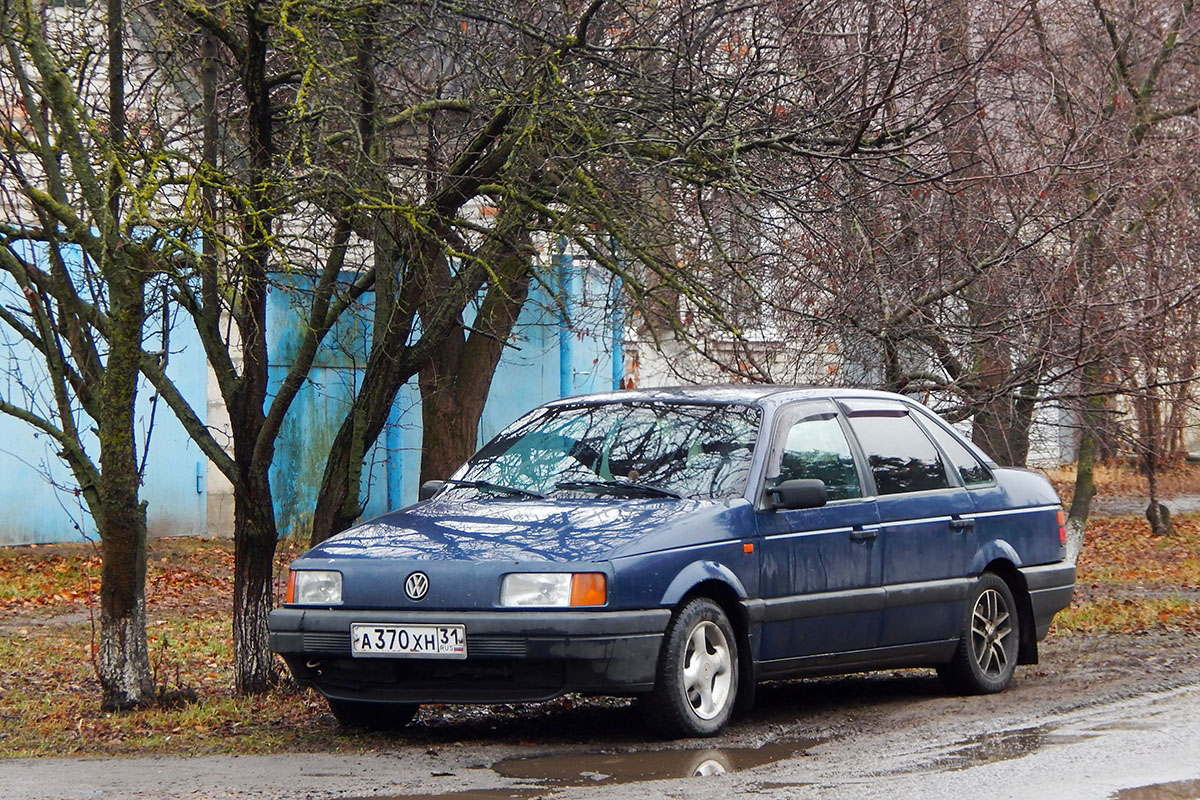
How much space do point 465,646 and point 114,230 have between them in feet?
8.24

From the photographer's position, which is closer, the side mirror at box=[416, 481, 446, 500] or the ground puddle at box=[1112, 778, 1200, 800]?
the ground puddle at box=[1112, 778, 1200, 800]

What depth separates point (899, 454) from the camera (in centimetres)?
888

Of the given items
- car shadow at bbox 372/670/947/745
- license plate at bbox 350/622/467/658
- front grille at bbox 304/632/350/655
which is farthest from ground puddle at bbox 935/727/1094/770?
front grille at bbox 304/632/350/655

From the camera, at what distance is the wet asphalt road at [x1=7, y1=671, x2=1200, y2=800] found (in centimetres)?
594

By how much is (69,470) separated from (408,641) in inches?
495

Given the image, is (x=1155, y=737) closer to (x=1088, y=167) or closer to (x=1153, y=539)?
(x=1088, y=167)

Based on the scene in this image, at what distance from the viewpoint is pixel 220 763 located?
674 centimetres

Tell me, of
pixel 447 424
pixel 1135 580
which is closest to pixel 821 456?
pixel 447 424

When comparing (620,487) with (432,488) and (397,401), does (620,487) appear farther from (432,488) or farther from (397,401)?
(397,401)

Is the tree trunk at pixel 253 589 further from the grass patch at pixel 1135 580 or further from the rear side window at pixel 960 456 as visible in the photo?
the grass patch at pixel 1135 580

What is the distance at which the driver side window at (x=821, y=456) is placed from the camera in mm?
8156

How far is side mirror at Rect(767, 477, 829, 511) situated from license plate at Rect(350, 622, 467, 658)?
1.70m

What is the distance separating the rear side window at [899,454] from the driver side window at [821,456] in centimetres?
17

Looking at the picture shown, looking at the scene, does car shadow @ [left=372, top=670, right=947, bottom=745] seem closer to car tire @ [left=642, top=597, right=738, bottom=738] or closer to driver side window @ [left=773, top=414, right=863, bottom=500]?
car tire @ [left=642, top=597, right=738, bottom=738]
